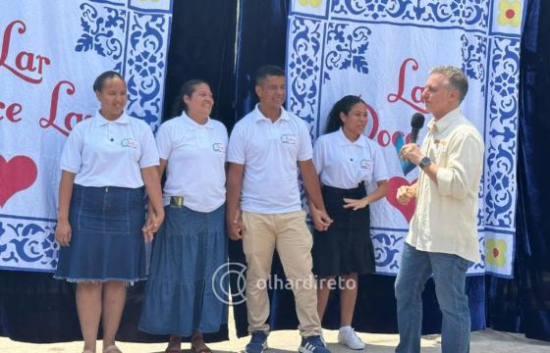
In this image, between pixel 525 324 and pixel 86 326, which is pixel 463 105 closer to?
pixel 525 324

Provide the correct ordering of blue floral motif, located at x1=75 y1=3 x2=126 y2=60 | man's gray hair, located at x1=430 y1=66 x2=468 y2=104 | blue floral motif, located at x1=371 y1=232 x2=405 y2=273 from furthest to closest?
blue floral motif, located at x1=371 y1=232 x2=405 y2=273 < blue floral motif, located at x1=75 y1=3 x2=126 y2=60 < man's gray hair, located at x1=430 y1=66 x2=468 y2=104

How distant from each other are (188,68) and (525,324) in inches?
106

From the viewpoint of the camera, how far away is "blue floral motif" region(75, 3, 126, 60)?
4461 millimetres

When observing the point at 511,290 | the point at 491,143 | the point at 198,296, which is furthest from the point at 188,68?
the point at 511,290

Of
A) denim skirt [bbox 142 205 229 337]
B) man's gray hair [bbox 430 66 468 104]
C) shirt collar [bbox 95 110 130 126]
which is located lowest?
denim skirt [bbox 142 205 229 337]

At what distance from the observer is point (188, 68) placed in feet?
15.5

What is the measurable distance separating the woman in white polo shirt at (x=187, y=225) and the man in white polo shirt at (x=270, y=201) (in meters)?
0.17

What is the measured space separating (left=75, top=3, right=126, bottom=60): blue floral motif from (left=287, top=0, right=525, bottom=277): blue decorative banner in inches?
39.0

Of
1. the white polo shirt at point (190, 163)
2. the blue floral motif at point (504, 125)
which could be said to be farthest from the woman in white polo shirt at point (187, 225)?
the blue floral motif at point (504, 125)

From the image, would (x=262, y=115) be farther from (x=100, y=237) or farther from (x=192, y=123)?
(x=100, y=237)

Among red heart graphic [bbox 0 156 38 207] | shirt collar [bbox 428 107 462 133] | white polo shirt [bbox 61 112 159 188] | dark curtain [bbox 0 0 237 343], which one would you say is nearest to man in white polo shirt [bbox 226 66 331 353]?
dark curtain [bbox 0 0 237 343]

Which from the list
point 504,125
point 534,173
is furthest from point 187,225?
point 534,173

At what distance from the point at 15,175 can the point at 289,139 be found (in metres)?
1.52

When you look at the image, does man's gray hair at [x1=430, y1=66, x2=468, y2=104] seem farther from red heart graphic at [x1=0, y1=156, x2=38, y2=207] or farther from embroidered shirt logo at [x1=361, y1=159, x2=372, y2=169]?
red heart graphic at [x1=0, y1=156, x2=38, y2=207]
